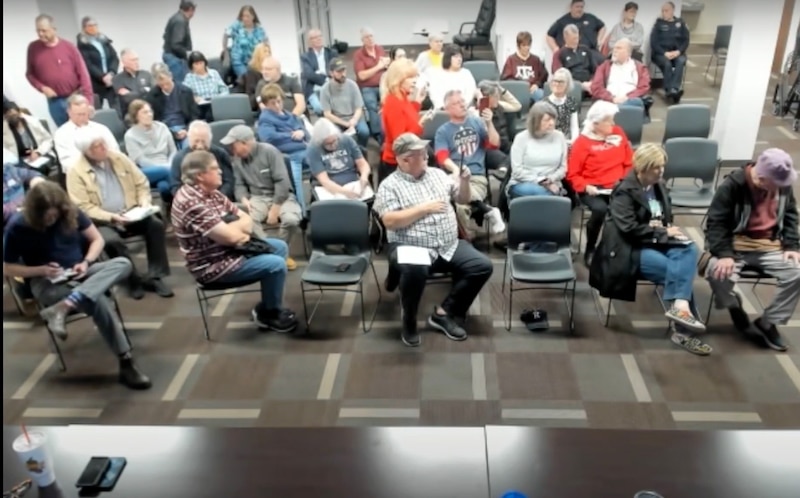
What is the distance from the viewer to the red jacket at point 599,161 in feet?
14.9

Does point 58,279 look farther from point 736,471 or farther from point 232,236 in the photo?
point 736,471

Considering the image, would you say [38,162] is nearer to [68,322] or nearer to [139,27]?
[68,322]

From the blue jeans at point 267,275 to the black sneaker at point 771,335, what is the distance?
271cm

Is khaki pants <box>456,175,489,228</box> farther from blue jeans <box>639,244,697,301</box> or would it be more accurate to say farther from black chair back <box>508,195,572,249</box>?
blue jeans <box>639,244,697,301</box>

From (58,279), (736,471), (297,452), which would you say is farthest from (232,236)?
(736,471)

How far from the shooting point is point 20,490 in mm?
1951

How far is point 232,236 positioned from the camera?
3.70 m

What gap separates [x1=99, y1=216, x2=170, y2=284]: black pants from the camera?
14.1 ft

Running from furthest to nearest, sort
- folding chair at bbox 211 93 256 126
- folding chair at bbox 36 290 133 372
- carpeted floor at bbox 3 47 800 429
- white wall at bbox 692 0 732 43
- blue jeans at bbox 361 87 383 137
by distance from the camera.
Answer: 1. white wall at bbox 692 0 732 43
2. blue jeans at bbox 361 87 383 137
3. folding chair at bbox 211 93 256 126
4. folding chair at bbox 36 290 133 372
5. carpeted floor at bbox 3 47 800 429

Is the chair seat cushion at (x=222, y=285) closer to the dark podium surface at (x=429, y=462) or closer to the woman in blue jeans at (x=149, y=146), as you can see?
the woman in blue jeans at (x=149, y=146)

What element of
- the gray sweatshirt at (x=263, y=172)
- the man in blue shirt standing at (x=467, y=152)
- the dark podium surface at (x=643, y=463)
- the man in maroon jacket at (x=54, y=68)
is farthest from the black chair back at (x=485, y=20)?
the dark podium surface at (x=643, y=463)

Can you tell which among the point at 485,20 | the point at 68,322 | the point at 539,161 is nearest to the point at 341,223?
the point at 539,161

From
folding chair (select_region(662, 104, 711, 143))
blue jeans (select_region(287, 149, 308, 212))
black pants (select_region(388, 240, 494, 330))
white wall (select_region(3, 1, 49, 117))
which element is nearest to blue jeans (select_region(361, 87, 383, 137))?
blue jeans (select_region(287, 149, 308, 212))

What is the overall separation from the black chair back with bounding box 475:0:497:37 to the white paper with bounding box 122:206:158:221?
638cm
